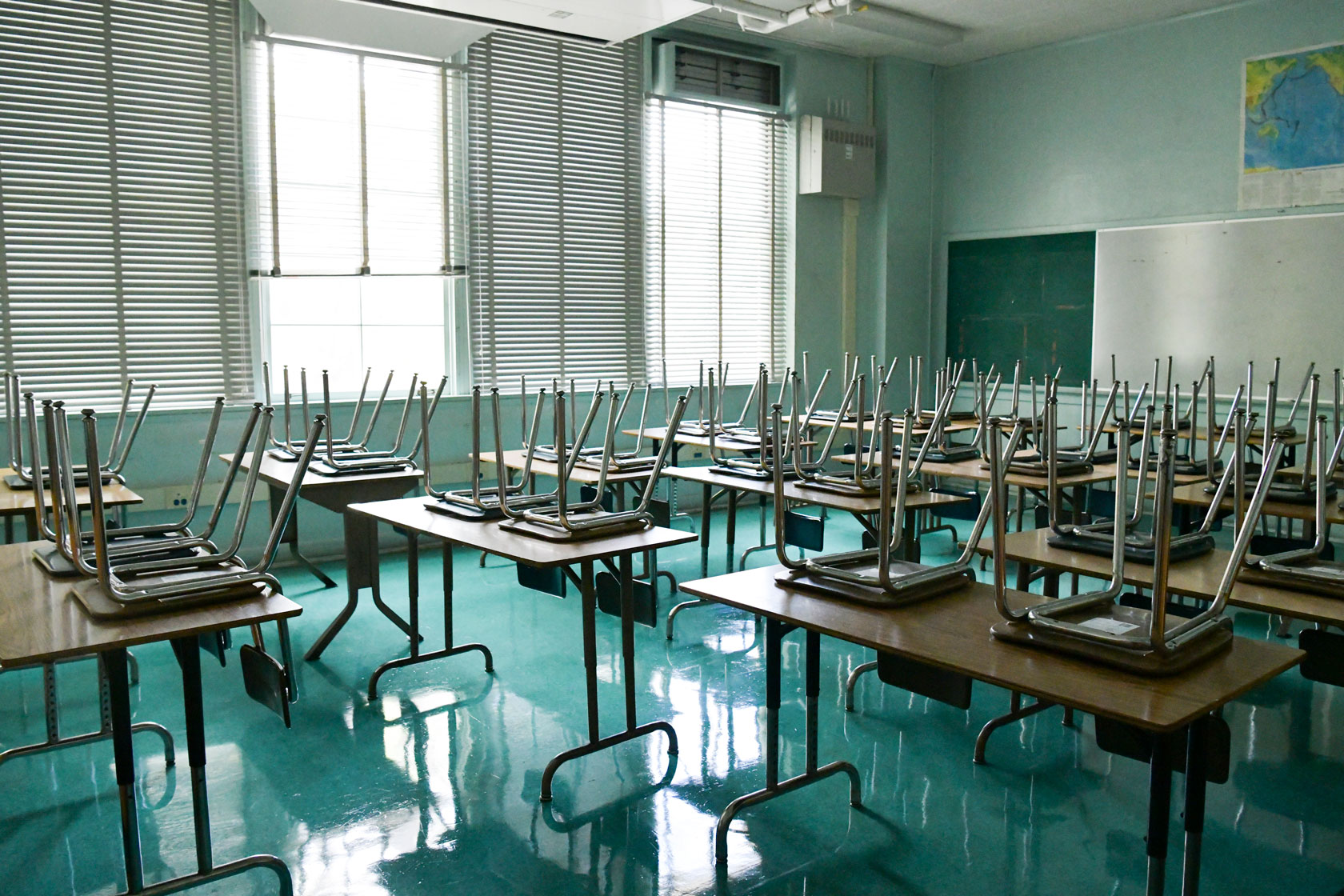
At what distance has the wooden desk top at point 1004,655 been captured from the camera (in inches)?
57.3

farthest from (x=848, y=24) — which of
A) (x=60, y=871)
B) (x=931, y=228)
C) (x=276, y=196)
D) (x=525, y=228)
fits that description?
(x=60, y=871)

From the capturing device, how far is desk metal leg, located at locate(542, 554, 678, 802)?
2.65 metres

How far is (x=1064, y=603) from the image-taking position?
1830 mm

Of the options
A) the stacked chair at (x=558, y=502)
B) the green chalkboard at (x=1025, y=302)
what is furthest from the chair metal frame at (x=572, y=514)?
the green chalkboard at (x=1025, y=302)

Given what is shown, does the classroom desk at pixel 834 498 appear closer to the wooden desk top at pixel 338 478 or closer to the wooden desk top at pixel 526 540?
the wooden desk top at pixel 526 540

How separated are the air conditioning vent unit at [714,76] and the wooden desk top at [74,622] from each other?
5.15 metres

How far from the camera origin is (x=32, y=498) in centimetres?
320

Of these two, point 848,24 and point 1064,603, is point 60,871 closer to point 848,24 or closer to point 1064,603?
point 1064,603

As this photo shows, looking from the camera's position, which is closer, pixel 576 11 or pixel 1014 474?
pixel 1014 474

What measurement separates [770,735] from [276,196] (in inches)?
156

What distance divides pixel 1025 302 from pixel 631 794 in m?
5.36

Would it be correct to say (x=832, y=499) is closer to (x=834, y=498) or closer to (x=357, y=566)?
(x=834, y=498)

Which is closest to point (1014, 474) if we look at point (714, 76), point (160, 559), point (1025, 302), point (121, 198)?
point (160, 559)

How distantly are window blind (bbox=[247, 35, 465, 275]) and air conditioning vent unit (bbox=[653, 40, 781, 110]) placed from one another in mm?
1379
